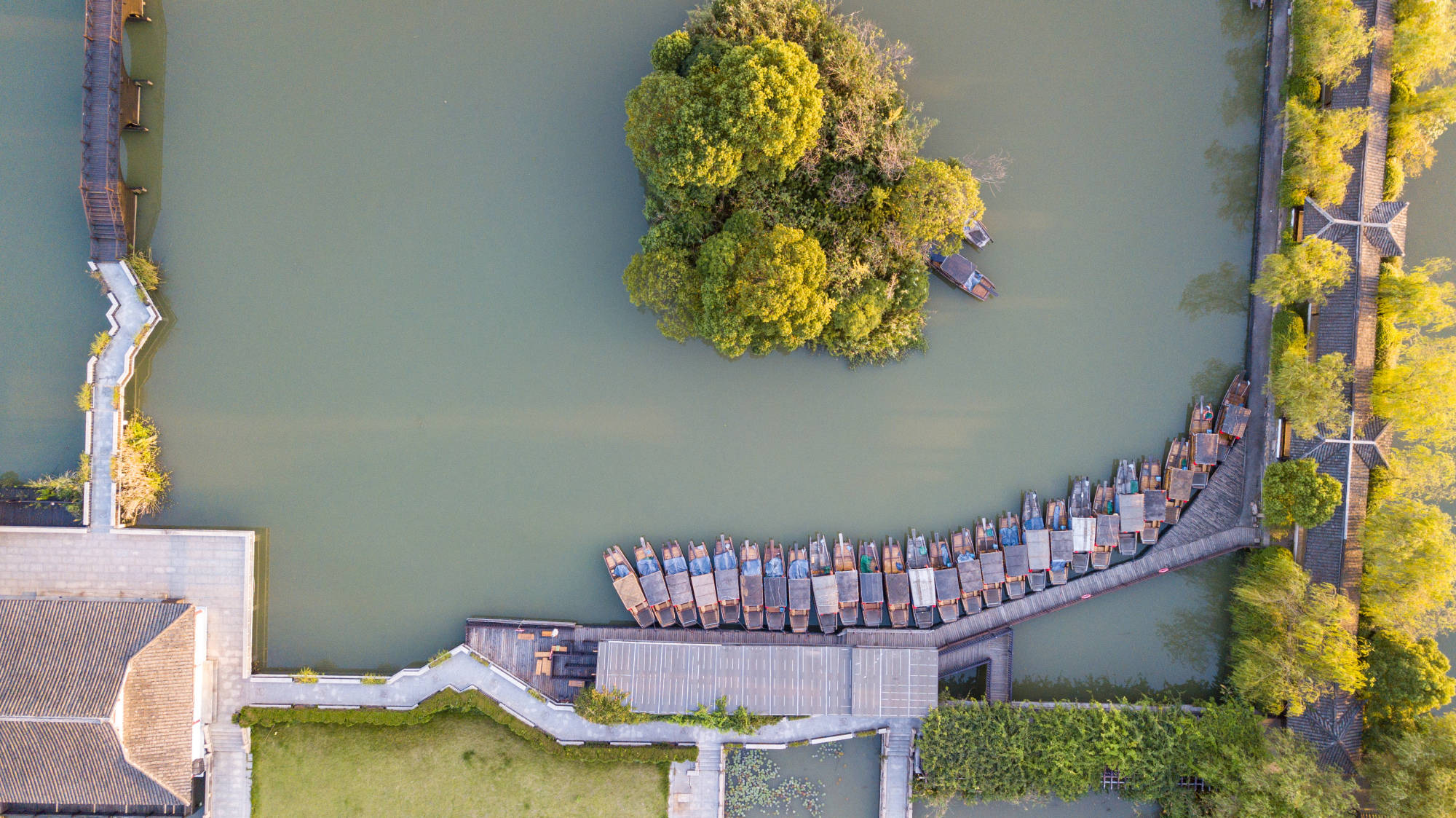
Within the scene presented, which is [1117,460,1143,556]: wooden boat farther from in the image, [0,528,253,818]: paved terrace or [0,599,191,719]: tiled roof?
[0,599,191,719]: tiled roof

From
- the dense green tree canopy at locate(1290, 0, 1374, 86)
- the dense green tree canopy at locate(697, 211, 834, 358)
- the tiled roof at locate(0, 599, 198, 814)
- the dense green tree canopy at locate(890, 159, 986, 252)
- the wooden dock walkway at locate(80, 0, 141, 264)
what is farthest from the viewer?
the wooden dock walkway at locate(80, 0, 141, 264)

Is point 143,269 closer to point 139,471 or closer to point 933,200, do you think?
point 139,471

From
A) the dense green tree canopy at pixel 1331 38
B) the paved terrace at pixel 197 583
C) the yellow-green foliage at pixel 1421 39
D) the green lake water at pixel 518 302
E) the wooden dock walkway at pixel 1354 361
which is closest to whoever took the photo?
the dense green tree canopy at pixel 1331 38

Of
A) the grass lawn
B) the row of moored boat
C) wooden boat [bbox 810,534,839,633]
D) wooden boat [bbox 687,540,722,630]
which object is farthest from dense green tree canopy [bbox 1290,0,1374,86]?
the grass lawn

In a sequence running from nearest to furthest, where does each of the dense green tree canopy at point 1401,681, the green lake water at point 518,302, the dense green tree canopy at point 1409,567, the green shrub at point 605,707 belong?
the dense green tree canopy at point 1401,681
the dense green tree canopy at point 1409,567
the green shrub at point 605,707
the green lake water at point 518,302

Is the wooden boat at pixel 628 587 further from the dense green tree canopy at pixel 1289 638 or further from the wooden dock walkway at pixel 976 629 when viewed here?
the dense green tree canopy at pixel 1289 638

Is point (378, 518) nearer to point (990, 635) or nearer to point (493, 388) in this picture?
point (493, 388)

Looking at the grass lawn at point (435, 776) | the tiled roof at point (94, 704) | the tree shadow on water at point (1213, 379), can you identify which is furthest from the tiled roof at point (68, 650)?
the tree shadow on water at point (1213, 379)

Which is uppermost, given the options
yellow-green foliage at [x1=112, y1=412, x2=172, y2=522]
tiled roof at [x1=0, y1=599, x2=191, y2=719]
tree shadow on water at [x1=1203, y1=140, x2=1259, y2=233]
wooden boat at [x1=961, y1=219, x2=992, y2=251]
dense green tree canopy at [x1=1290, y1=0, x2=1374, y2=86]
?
dense green tree canopy at [x1=1290, y1=0, x2=1374, y2=86]
